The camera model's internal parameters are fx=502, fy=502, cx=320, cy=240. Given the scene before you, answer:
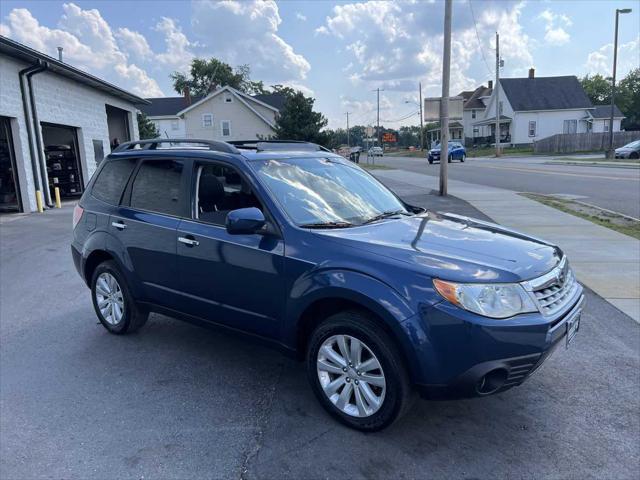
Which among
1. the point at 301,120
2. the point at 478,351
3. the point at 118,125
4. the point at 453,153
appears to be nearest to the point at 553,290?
the point at 478,351

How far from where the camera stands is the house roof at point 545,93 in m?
55.8

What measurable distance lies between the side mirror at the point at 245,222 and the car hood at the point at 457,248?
17.2 inches

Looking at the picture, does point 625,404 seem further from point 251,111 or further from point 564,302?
point 251,111

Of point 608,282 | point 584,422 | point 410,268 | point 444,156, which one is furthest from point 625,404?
point 444,156

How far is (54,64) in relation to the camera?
1639 centimetres

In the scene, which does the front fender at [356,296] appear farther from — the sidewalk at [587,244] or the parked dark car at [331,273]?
the sidewalk at [587,244]

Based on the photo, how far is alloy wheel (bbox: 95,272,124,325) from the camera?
192 inches

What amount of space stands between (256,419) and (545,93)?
204 feet

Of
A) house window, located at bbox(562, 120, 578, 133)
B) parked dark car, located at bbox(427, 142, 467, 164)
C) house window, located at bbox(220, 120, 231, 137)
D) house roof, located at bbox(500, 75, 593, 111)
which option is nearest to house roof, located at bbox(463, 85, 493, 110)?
house roof, located at bbox(500, 75, 593, 111)

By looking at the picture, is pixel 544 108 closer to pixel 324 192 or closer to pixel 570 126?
pixel 570 126

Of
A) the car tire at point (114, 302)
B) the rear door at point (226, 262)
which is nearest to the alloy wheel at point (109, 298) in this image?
the car tire at point (114, 302)

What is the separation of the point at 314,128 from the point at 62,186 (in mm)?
18054

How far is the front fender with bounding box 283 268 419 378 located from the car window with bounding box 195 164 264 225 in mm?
941

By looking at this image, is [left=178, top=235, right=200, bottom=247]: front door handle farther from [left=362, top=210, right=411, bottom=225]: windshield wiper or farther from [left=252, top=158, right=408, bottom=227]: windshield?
[left=362, top=210, right=411, bottom=225]: windshield wiper
